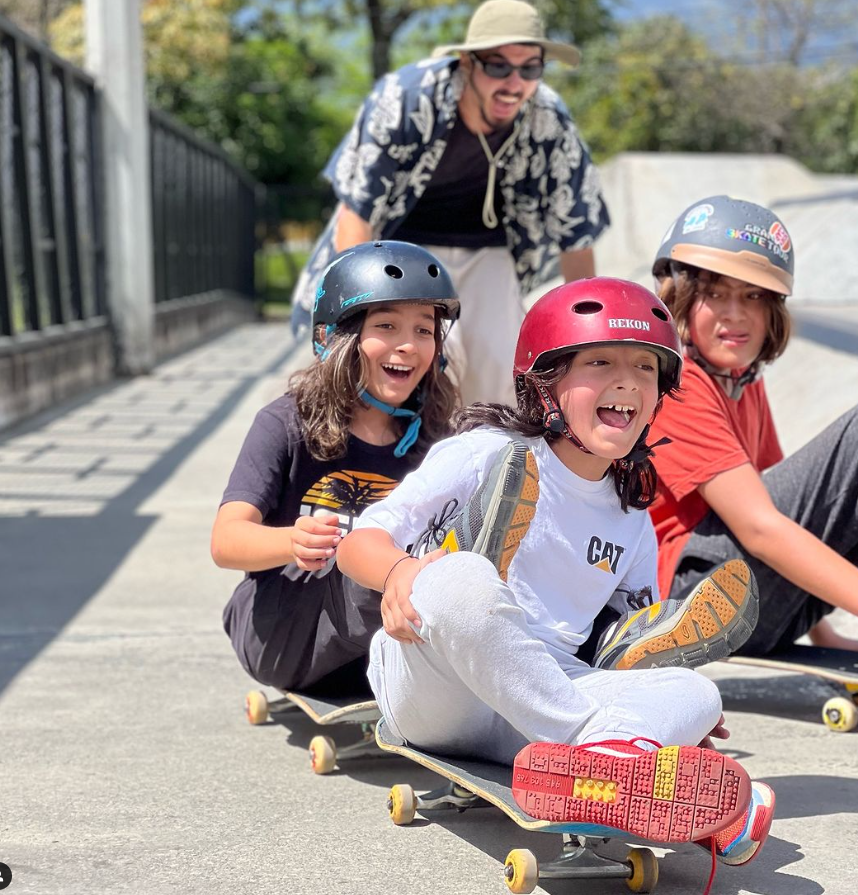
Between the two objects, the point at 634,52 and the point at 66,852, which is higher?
the point at 634,52

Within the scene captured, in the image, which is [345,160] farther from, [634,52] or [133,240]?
[634,52]

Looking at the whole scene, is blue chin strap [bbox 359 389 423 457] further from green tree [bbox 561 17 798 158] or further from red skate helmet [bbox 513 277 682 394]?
green tree [bbox 561 17 798 158]

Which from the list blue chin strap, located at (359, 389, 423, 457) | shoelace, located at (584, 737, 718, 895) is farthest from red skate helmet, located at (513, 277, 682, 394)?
shoelace, located at (584, 737, 718, 895)

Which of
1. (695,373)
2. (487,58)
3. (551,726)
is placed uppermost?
(487,58)

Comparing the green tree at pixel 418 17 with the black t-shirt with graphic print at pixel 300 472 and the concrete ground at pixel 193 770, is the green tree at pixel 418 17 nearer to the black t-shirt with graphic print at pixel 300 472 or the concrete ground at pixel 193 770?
the concrete ground at pixel 193 770

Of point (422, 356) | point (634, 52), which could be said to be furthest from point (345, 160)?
point (634, 52)

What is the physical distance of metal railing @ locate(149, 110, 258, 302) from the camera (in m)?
17.3

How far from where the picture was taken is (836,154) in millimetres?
37719

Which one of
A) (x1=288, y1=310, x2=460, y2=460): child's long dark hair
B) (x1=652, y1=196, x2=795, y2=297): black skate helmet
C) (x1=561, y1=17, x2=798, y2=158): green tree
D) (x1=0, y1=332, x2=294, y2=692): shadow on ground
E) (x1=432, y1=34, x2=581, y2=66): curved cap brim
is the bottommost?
(x1=0, y1=332, x2=294, y2=692): shadow on ground

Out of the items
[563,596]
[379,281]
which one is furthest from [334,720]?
[379,281]

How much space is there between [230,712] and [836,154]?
120ft

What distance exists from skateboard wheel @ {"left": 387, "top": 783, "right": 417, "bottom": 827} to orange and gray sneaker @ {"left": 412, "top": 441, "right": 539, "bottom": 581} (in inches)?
23.7

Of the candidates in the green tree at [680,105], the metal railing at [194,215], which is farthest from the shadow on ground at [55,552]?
the green tree at [680,105]

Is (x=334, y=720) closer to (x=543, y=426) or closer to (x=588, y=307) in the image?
(x=543, y=426)
